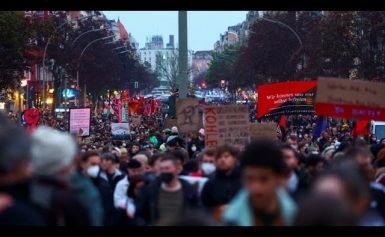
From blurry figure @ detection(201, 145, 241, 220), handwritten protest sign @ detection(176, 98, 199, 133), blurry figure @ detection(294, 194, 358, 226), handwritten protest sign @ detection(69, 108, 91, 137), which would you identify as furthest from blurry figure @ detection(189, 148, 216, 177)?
handwritten protest sign @ detection(69, 108, 91, 137)

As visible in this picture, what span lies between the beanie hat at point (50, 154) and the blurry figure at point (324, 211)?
4.62ft

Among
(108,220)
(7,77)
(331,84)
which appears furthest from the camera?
(7,77)

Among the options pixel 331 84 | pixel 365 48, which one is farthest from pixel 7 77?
pixel 331 84

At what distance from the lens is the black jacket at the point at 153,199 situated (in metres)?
8.30

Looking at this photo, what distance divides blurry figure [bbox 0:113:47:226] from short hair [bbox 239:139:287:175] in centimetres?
117

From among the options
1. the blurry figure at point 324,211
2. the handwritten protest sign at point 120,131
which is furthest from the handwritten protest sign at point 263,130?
the blurry figure at point 324,211

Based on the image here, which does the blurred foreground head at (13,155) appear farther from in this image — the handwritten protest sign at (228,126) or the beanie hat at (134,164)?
the handwritten protest sign at (228,126)

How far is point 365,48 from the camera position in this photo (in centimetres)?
5259

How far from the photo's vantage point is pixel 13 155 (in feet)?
14.4

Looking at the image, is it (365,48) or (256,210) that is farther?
(365,48)

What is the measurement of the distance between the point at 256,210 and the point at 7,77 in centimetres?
4041

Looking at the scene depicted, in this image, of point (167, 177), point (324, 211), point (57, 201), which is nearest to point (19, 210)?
point (57, 201)

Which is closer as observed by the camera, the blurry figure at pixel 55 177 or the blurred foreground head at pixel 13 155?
the blurred foreground head at pixel 13 155

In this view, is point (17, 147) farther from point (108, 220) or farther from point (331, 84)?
point (331, 84)
